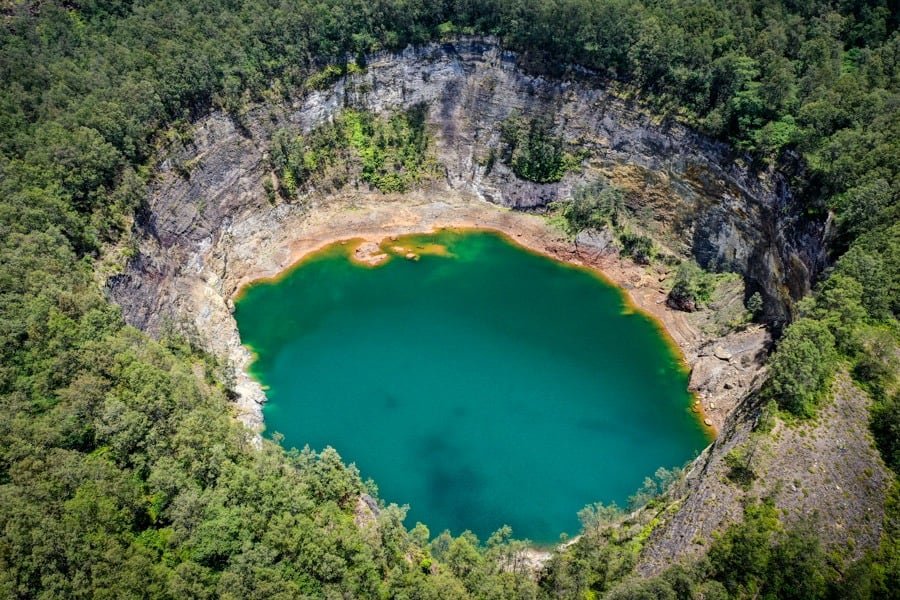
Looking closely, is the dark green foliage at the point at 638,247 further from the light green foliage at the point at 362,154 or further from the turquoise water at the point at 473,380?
the light green foliage at the point at 362,154

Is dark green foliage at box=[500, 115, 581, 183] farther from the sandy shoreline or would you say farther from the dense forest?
the sandy shoreline

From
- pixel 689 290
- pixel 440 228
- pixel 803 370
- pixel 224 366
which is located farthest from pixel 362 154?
pixel 803 370

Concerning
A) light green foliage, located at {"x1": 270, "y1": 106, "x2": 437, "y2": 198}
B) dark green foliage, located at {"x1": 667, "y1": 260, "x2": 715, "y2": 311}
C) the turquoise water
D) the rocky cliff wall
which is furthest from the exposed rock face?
the turquoise water

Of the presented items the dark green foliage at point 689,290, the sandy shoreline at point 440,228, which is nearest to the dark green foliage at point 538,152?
the sandy shoreline at point 440,228

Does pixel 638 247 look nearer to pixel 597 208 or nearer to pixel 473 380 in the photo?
pixel 597 208

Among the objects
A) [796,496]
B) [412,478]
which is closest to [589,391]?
[412,478]

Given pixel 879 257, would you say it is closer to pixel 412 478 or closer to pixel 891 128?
pixel 891 128
